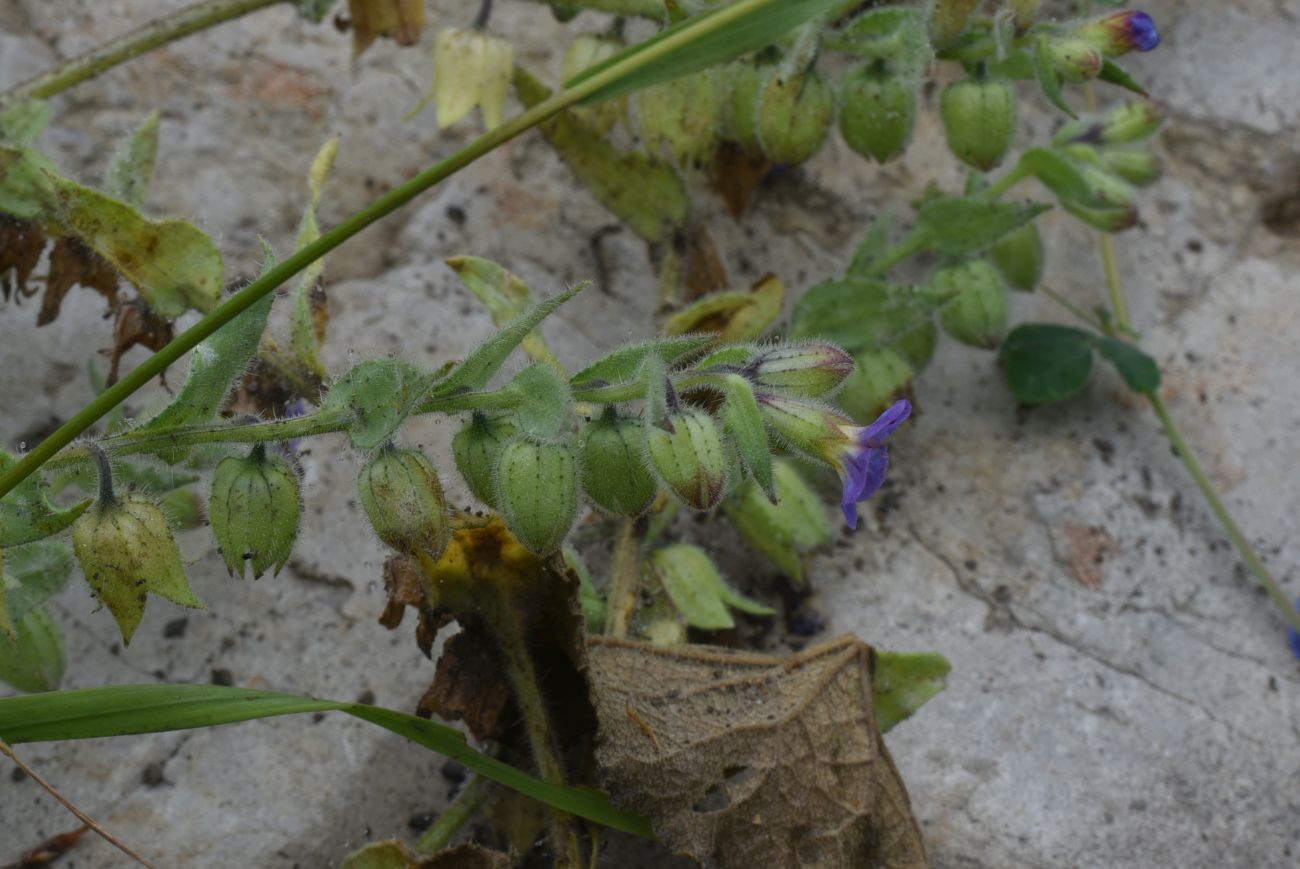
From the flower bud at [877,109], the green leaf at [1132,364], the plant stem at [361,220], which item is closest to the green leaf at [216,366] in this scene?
the plant stem at [361,220]

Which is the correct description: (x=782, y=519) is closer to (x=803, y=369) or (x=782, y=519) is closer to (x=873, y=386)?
(x=873, y=386)

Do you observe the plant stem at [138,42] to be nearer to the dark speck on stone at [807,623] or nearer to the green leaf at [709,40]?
the green leaf at [709,40]

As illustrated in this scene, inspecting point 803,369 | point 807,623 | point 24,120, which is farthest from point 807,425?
point 24,120

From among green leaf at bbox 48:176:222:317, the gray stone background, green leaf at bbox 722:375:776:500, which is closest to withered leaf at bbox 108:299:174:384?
green leaf at bbox 48:176:222:317

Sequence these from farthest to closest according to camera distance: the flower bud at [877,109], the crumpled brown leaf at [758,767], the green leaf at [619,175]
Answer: the green leaf at [619,175] < the flower bud at [877,109] < the crumpled brown leaf at [758,767]

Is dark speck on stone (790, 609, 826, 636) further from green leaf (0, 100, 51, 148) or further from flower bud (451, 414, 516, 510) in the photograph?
green leaf (0, 100, 51, 148)
